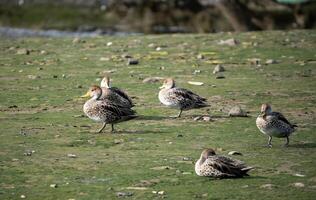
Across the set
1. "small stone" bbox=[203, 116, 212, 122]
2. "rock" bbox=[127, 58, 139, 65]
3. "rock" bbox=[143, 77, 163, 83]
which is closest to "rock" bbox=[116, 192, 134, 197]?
"small stone" bbox=[203, 116, 212, 122]

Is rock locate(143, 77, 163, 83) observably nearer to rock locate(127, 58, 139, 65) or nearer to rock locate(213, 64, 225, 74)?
rock locate(213, 64, 225, 74)

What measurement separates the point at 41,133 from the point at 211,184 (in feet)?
12.2

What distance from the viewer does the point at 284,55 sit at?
875 inches

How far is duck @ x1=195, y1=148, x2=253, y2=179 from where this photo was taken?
1120 cm

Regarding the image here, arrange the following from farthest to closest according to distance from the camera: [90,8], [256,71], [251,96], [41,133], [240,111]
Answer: [90,8] < [256,71] < [251,96] < [240,111] < [41,133]

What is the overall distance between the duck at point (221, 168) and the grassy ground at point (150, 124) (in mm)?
95

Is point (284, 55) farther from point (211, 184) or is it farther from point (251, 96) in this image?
point (211, 184)

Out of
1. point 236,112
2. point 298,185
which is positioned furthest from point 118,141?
point 298,185

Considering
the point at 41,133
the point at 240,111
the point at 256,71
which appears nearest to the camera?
the point at 41,133

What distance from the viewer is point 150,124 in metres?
14.8

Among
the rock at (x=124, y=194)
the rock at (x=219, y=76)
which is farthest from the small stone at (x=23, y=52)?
the rock at (x=124, y=194)

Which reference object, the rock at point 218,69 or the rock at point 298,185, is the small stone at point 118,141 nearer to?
the rock at point 298,185

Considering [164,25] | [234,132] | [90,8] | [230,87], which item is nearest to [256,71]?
[230,87]

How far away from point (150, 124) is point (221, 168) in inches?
146
